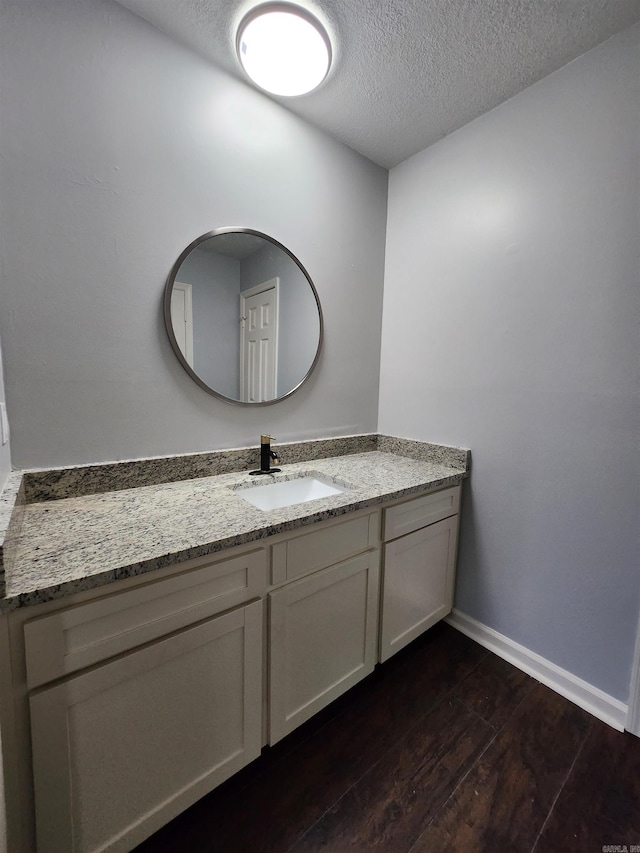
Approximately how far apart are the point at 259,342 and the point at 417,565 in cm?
123

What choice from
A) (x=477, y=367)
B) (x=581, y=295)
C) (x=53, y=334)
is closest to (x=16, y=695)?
(x=53, y=334)

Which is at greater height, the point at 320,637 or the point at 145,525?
the point at 145,525

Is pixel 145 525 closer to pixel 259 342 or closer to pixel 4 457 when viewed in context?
pixel 4 457

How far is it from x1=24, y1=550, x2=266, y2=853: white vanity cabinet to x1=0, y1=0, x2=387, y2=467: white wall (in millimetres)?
644

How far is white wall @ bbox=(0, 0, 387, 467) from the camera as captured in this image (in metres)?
1.07

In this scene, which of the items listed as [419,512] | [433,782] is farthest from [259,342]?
[433,782]

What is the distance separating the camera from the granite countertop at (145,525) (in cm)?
74

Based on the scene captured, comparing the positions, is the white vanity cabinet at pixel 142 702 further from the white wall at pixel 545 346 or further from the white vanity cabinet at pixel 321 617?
the white wall at pixel 545 346

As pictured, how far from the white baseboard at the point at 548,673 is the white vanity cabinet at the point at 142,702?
115 cm

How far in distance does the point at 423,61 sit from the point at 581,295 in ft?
3.52

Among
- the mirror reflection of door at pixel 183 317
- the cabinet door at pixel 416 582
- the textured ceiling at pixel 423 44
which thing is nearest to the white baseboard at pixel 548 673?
the cabinet door at pixel 416 582

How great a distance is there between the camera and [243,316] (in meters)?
1.55

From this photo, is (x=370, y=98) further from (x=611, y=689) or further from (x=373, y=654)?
(x=611, y=689)

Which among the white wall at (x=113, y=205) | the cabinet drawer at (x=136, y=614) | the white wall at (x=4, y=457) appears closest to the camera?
the cabinet drawer at (x=136, y=614)
